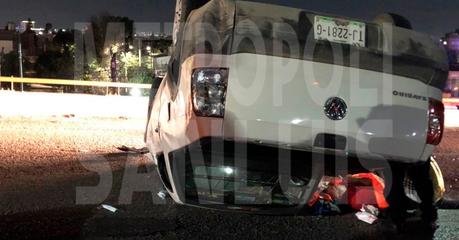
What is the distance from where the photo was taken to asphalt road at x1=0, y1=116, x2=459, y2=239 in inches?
190

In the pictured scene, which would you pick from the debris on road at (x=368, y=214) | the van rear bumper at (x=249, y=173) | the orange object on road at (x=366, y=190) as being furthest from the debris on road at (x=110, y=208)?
the debris on road at (x=368, y=214)

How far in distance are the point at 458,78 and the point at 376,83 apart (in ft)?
168

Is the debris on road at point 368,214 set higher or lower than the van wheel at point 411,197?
lower

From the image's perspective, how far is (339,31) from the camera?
404 cm

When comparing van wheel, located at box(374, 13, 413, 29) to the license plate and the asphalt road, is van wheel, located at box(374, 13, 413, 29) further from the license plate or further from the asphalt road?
the asphalt road

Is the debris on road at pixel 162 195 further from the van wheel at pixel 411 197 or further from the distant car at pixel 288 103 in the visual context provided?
the van wheel at pixel 411 197

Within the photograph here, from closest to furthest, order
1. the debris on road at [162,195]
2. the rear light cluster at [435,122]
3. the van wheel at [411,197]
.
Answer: the rear light cluster at [435,122]
the van wheel at [411,197]
the debris on road at [162,195]

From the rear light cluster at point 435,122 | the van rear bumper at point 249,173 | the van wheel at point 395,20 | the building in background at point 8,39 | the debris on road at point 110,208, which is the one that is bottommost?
the debris on road at point 110,208

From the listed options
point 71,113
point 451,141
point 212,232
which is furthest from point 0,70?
point 212,232

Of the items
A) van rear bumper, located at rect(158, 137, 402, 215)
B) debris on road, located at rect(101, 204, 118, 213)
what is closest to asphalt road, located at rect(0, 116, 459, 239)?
debris on road, located at rect(101, 204, 118, 213)

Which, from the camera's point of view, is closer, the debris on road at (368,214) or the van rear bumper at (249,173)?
the van rear bumper at (249,173)

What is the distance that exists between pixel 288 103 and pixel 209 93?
1.68ft

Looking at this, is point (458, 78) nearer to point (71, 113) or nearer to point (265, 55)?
point (71, 113)

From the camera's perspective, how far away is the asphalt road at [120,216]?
4.83 meters
